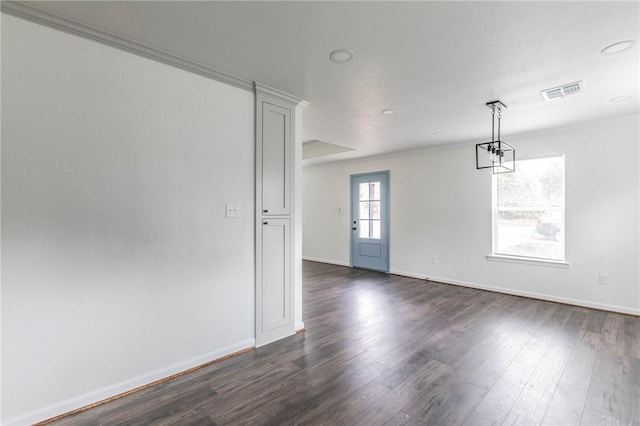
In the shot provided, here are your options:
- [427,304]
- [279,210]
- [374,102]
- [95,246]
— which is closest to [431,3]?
[374,102]

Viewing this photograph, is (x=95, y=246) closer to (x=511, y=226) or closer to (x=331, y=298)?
(x=331, y=298)

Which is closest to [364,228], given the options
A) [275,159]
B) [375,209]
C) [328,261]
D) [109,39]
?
[375,209]

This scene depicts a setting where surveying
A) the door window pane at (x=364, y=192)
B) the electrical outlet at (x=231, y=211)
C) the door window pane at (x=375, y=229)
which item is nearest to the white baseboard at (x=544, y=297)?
the door window pane at (x=375, y=229)

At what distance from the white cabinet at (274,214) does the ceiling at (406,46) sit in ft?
0.84

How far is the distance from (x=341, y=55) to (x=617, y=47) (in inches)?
79.1

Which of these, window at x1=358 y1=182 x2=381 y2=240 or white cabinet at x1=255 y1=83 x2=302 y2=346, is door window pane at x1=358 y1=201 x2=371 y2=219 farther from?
white cabinet at x1=255 y1=83 x2=302 y2=346

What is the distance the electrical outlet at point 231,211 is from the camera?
2.62m

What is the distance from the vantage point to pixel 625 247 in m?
3.71

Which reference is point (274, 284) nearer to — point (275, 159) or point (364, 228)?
point (275, 159)

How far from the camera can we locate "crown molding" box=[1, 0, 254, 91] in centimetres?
172

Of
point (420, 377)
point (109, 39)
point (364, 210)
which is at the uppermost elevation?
point (109, 39)

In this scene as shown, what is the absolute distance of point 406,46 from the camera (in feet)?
6.99

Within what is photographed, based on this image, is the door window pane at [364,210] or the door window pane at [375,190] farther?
the door window pane at [364,210]

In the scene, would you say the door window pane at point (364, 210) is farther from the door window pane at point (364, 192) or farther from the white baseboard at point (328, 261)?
the white baseboard at point (328, 261)
